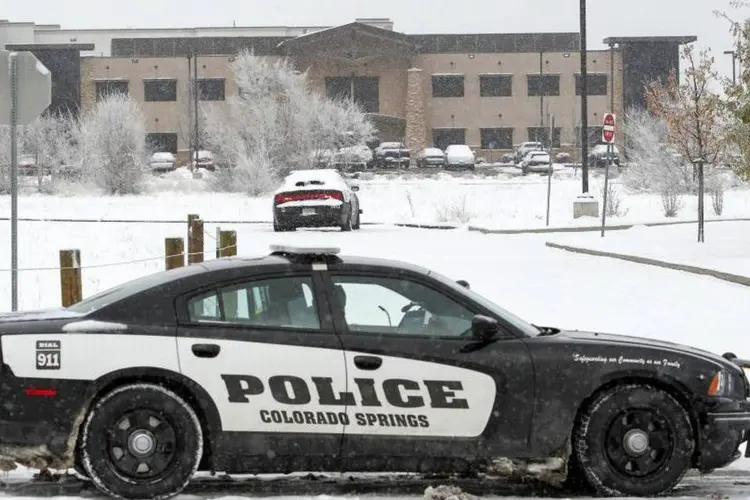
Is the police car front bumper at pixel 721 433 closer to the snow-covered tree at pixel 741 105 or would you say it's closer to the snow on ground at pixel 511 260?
the snow on ground at pixel 511 260

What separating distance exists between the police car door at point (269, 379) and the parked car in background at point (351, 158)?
61.8m

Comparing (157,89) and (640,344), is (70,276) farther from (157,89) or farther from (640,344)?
(157,89)

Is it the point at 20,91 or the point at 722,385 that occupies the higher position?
the point at 20,91

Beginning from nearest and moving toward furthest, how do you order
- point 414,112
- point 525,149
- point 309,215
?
point 309,215 < point 525,149 < point 414,112

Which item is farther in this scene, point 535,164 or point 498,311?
point 535,164

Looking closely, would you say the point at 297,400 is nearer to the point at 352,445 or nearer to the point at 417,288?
the point at 352,445

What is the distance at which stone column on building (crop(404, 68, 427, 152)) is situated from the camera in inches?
3632

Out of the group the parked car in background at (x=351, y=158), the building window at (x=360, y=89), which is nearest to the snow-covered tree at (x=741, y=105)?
the parked car in background at (x=351, y=158)

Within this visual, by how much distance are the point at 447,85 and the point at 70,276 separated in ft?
269

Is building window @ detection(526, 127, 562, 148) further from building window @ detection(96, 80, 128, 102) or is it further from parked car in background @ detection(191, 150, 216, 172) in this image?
building window @ detection(96, 80, 128, 102)

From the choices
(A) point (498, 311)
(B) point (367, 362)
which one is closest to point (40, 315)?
(B) point (367, 362)

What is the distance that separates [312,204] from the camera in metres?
31.4

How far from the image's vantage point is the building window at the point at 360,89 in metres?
90.7

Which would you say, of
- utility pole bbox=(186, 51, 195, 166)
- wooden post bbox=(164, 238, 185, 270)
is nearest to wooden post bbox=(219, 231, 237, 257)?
wooden post bbox=(164, 238, 185, 270)
